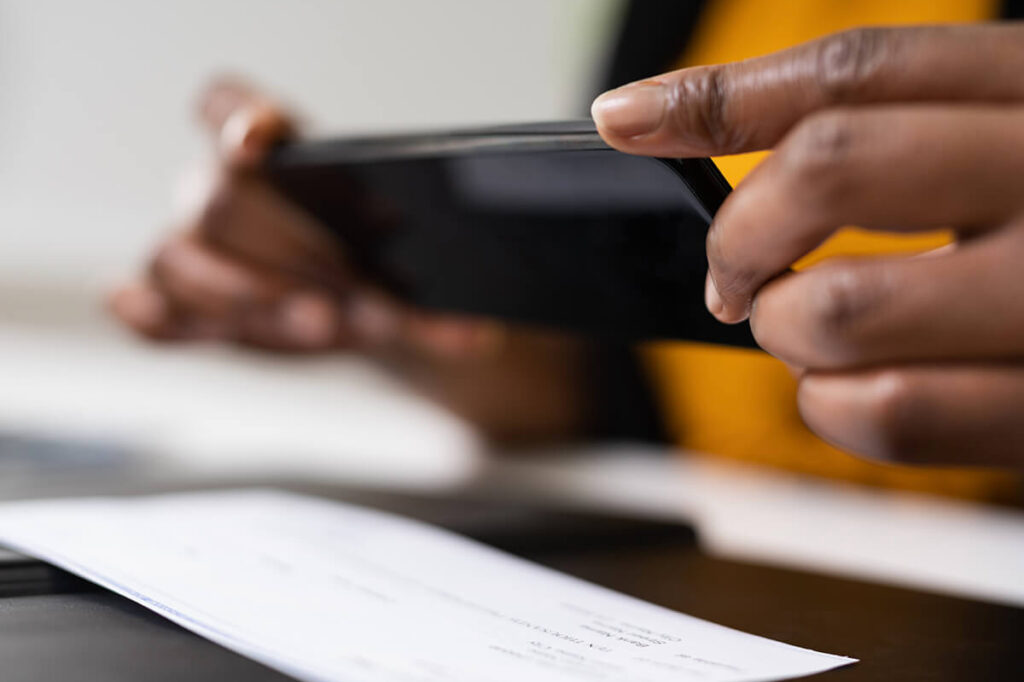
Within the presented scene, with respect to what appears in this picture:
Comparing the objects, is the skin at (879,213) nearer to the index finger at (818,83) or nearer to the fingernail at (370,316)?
the index finger at (818,83)

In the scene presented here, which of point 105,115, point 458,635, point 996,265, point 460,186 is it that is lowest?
point 458,635

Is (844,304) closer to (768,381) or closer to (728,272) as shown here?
(728,272)

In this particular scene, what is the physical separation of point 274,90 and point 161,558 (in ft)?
3.98

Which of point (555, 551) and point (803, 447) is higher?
point (803, 447)

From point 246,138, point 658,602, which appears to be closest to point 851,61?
point 658,602

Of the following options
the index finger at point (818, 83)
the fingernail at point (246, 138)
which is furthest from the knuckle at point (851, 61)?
the fingernail at point (246, 138)

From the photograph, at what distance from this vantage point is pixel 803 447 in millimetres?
978

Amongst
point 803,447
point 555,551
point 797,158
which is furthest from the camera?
point 803,447

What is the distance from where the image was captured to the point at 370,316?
757mm

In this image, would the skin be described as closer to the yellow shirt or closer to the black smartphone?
the black smartphone

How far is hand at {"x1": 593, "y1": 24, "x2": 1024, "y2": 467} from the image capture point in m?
0.27

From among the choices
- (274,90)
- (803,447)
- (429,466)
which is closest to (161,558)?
(429,466)

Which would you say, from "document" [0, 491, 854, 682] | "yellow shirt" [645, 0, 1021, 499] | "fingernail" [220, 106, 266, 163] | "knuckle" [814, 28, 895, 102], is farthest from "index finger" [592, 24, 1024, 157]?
"yellow shirt" [645, 0, 1021, 499]

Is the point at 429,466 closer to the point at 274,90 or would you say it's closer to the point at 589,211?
the point at 589,211
